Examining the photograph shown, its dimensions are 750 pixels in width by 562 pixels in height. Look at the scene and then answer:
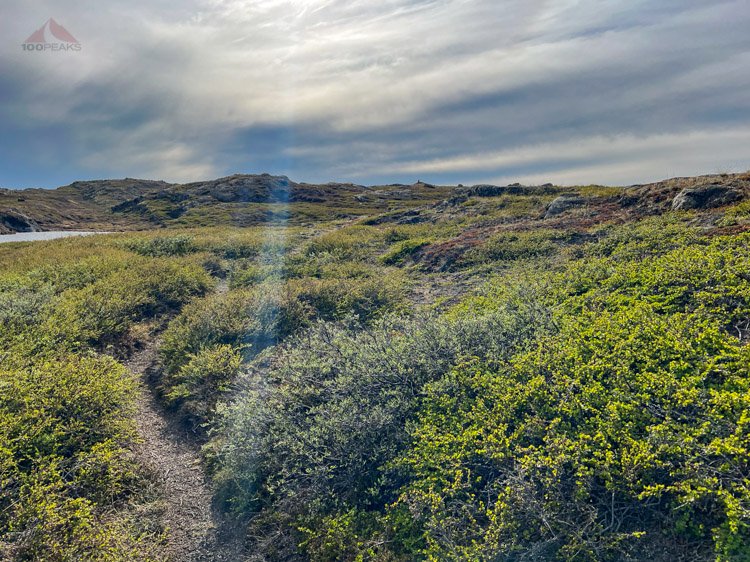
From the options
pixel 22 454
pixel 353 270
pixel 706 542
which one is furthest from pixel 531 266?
pixel 22 454

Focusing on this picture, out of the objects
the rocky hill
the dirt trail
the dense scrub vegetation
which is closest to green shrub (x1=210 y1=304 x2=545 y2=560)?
the dense scrub vegetation

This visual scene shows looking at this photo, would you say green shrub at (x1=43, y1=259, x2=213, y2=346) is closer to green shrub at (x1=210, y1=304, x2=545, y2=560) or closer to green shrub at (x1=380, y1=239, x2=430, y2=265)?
green shrub at (x1=210, y1=304, x2=545, y2=560)

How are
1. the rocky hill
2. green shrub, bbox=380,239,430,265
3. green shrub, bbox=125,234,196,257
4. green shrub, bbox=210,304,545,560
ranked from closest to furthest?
green shrub, bbox=210,304,545,560
the rocky hill
green shrub, bbox=380,239,430,265
green shrub, bbox=125,234,196,257

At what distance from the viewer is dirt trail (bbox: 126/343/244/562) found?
612cm

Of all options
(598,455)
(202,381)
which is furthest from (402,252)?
(598,455)

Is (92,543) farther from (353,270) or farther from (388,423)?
(353,270)

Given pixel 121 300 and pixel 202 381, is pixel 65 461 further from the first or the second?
pixel 121 300

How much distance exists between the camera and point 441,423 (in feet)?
21.4

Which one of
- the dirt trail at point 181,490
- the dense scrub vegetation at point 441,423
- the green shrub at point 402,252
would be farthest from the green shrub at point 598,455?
Answer: the green shrub at point 402,252

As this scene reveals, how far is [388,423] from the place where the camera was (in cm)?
682

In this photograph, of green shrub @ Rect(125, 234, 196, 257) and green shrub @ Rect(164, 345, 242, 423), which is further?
green shrub @ Rect(125, 234, 196, 257)

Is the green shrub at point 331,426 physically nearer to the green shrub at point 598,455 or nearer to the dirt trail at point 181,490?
the dirt trail at point 181,490

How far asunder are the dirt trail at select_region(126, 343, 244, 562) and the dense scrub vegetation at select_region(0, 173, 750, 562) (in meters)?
0.28

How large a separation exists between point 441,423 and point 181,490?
505cm
